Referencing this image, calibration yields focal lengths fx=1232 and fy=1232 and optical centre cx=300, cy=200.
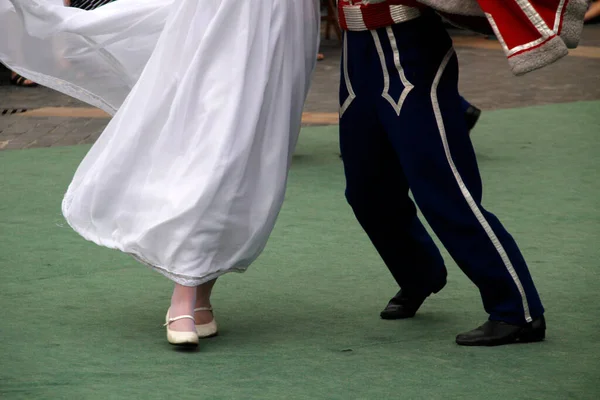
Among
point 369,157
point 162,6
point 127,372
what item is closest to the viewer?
point 127,372

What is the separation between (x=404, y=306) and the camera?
4.54 metres

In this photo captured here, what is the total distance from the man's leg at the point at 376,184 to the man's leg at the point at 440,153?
10 cm

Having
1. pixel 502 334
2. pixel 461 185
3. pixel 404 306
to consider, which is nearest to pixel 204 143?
pixel 461 185

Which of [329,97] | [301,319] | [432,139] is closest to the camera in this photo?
[432,139]

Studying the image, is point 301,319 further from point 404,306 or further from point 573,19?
point 573,19

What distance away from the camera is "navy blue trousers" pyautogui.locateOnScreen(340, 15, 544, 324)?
4.00 m

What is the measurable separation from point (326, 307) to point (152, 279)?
820 millimetres

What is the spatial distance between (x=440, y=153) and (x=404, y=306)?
768 mm

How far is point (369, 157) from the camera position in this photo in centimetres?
419

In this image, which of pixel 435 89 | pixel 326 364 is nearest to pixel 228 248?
pixel 326 364

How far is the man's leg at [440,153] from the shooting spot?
400 centimetres

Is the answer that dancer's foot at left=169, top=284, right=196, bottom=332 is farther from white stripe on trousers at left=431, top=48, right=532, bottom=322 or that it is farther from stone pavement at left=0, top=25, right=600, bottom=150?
stone pavement at left=0, top=25, right=600, bottom=150

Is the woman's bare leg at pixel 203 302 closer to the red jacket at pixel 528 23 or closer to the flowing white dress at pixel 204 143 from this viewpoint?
the flowing white dress at pixel 204 143

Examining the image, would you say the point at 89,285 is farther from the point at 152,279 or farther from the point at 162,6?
the point at 162,6
